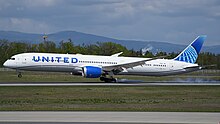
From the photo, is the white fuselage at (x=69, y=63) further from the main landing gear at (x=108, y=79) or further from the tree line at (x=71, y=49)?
the tree line at (x=71, y=49)

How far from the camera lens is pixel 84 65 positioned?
156 ft

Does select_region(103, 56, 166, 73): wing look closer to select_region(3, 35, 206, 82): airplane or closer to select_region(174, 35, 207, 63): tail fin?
select_region(3, 35, 206, 82): airplane

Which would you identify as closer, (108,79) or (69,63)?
(69,63)

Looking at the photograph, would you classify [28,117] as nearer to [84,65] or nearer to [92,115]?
[92,115]

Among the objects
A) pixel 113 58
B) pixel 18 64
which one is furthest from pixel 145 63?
pixel 18 64

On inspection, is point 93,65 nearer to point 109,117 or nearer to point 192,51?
point 192,51

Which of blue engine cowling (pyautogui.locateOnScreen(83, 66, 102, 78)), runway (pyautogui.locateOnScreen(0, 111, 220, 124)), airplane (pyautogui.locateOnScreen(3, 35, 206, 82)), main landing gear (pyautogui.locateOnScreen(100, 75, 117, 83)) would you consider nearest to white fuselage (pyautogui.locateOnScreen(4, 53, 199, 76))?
airplane (pyautogui.locateOnScreen(3, 35, 206, 82))

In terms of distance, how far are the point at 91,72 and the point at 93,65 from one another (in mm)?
2505

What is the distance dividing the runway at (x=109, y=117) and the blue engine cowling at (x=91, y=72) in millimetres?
26291

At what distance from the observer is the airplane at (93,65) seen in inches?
1833

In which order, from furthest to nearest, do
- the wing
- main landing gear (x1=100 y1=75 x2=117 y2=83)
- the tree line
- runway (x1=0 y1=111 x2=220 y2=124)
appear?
the tree line < main landing gear (x1=100 y1=75 x2=117 y2=83) < the wing < runway (x1=0 y1=111 x2=220 y2=124)

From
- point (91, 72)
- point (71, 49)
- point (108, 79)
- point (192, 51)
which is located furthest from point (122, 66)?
point (71, 49)

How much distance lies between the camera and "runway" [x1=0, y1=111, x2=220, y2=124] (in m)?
16.8

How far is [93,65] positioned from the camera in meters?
48.3
